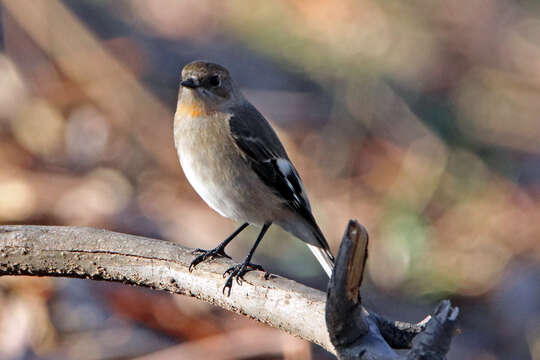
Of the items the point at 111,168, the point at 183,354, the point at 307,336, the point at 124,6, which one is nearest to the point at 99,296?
the point at 183,354

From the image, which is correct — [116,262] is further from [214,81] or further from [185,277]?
[214,81]

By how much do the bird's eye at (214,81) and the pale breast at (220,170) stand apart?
0.16 m

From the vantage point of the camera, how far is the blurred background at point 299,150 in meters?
5.12

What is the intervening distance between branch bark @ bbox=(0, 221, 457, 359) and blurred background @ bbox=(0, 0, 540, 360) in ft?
4.84

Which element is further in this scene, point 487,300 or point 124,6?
point 124,6

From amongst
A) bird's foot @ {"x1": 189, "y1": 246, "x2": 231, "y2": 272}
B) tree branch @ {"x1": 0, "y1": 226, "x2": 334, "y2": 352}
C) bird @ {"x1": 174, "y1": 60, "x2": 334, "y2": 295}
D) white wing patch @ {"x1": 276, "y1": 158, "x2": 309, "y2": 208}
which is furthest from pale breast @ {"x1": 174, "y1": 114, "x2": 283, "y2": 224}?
tree branch @ {"x1": 0, "y1": 226, "x2": 334, "y2": 352}

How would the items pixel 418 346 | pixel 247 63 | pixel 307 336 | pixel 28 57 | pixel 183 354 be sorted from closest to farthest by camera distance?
pixel 418 346, pixel 307 336, pixel 183 354, pixel 28 57, pixel 247 63

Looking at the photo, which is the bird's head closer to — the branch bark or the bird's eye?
the bird's eye

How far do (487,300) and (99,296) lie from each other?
248 cm

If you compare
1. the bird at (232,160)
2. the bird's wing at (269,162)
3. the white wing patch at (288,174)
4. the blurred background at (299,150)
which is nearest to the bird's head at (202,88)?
the bird at (232,160)

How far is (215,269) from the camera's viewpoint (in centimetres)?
316

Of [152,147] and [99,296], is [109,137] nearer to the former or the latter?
[152,147]

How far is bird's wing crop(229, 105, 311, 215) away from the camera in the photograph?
12.7 ft

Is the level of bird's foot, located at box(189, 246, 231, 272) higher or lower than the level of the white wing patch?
lower
